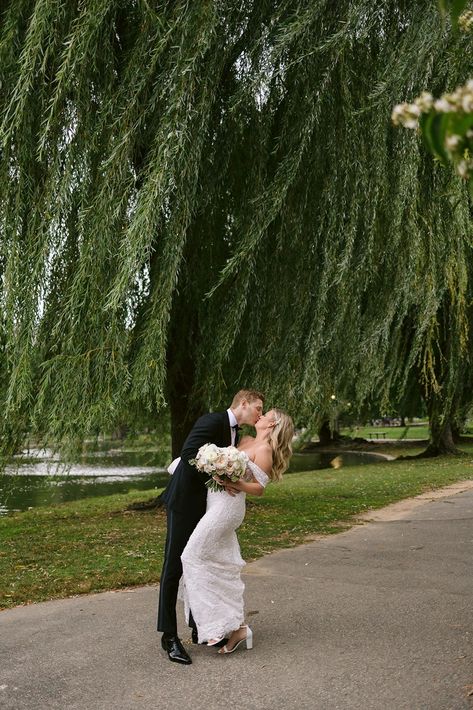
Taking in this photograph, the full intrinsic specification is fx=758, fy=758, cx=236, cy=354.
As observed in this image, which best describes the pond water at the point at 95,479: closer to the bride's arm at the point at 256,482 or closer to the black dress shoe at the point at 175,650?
the bride's arm at the point at 256,482

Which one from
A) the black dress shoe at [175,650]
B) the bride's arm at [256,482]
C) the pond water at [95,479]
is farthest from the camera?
the pond water at [95,479]

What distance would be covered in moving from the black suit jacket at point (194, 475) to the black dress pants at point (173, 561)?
0.05 metres

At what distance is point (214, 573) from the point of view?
4504 mm

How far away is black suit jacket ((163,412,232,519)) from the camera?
466 centimetres

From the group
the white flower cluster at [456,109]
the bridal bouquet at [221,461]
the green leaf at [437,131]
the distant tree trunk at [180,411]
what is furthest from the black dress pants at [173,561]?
the distant tree trunk at [180,411]

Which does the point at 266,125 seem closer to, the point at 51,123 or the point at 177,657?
the point at 51,123

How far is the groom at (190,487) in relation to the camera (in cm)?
458

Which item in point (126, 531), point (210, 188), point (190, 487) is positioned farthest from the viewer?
point (126, 531)

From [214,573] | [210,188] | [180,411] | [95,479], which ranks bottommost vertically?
[95,479]

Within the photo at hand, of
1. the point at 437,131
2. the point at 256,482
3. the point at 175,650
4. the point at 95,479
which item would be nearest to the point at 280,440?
the point at 256,482

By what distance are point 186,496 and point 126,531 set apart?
4890 millimetres

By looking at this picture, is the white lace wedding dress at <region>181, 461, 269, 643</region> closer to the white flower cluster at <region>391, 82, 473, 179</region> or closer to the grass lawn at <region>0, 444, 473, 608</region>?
the grass lawn at <region>0, 444, 473, 608</region>

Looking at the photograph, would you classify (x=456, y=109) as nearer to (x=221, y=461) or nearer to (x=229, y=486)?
(x=221, y=461)

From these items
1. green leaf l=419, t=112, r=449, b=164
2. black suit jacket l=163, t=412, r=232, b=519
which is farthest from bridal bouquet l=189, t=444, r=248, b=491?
green leaf l=419, t=112, r=449, b=164
